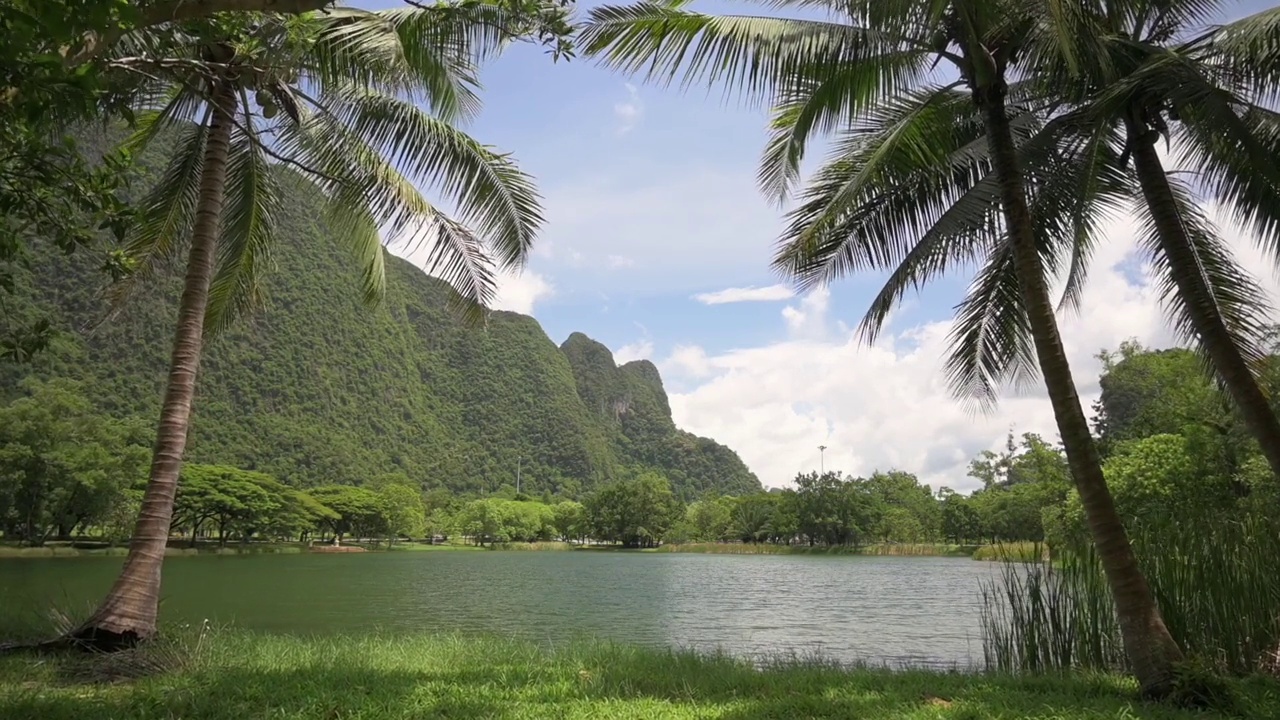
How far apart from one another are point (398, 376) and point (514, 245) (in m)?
132

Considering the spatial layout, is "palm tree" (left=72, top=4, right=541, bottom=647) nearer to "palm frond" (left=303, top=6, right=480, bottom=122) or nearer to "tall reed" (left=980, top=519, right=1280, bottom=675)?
"palm frond" (left=303, top=6, right=480, bottom=122)

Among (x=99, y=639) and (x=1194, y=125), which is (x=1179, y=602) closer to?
(x=1194, y=125)

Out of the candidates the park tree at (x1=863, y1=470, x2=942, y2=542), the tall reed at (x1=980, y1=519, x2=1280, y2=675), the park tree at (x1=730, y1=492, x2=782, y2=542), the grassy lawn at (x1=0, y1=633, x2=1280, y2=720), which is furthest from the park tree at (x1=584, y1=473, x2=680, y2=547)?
the grassy lawn at (x1=0, y1=633, x2=1280, y2=720)

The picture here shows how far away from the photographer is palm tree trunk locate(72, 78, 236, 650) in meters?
6.78

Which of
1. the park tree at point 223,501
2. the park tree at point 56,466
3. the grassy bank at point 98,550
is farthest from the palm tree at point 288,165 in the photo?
the park tree at point 223,501

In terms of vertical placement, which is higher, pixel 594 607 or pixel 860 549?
pixel 860 549

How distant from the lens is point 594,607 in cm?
1964

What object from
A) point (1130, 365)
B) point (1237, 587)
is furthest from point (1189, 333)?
point (1130, 365)

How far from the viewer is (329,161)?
906 centimetres

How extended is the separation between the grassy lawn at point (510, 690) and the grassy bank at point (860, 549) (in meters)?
64.6

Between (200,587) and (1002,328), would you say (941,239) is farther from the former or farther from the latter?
(200,587)

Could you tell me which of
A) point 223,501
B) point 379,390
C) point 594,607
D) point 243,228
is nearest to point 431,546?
point 223,501

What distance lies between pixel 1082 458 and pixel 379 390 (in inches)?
5120

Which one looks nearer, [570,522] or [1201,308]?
[1201,308]
